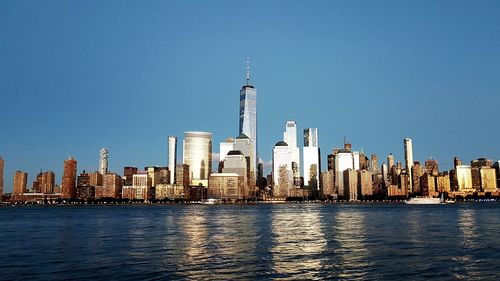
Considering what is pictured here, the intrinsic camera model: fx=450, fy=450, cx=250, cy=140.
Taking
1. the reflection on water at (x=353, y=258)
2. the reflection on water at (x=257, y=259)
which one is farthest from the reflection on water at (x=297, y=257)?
the reflection on water at (x=353, y=258)

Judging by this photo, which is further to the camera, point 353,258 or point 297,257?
point 297,257

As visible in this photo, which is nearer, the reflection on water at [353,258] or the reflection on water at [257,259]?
the reflection on water at [257,259]

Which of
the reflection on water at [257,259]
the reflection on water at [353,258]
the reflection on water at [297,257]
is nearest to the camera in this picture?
the reflection on water at [257,259]

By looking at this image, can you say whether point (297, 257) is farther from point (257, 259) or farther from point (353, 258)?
point (353, 258)

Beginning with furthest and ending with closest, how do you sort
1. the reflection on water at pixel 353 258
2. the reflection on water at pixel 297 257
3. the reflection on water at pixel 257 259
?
the reflection on water at pixel 297 257, the reflection on water at pixel 353 258, the reflection on water at pixel 257 259

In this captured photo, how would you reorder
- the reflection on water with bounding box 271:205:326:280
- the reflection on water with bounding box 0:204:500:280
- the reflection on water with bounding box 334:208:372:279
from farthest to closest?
1. the reflection on water with bounding box 271:205:326:280
2. the reflection on water with bounding box 334:208:372:279
3. the reflection on water with bounding box 0:204:500:280

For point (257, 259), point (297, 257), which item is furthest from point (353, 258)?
point (257, 259)

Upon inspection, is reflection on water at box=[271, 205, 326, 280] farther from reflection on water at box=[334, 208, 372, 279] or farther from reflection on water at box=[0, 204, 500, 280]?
reflection on water at box=[334, 208, 372, 279]

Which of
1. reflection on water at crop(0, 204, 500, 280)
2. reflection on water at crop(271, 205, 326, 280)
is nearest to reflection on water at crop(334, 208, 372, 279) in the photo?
reflection on water at crop(0, 204, 500, 280)

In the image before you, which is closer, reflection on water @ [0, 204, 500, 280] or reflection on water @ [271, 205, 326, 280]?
reflection on water @ [0, 204, 500, 280]

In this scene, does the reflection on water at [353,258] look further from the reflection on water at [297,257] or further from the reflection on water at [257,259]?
the reflection on water at [297,257]

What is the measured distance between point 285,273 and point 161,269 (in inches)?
417

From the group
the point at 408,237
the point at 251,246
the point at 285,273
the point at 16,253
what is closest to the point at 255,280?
the point at 285,273

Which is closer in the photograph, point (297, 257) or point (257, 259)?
point (257, 259)
